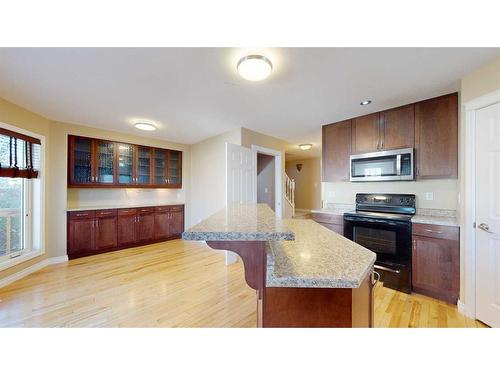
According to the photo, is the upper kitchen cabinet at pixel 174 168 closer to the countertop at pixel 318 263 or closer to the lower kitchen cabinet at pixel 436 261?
the countertop at pixel 318 263

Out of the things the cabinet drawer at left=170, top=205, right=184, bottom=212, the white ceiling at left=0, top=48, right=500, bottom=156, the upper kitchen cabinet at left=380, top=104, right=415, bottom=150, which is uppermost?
the white ceiling at left=0, top=48, right=500, bottom=156

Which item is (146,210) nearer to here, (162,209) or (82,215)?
(162,209)

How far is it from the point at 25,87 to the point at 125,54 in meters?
1.58

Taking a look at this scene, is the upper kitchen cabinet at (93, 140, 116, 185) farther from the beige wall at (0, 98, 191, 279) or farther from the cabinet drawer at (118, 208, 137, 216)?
the cabinet drawer at (118, 208, 137, 216)

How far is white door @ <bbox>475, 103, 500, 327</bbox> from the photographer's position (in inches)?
69.6

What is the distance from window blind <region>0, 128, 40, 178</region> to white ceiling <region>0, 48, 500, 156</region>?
46 centimetres

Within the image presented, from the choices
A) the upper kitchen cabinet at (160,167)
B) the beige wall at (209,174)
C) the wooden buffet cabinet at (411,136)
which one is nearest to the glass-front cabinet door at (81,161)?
the upper kitchen cabinet at (160,167)

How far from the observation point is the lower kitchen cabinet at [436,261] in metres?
2.09

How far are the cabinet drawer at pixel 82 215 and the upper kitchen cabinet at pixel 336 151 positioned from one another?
13.4ft

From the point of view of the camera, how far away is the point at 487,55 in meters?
1.68

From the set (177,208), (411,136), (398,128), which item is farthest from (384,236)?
(177,208)

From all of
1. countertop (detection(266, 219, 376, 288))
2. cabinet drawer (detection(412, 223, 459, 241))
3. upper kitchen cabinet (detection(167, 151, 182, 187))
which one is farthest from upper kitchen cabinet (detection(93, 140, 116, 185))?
cabinet drawer (detection(412, 223, 459, 241))

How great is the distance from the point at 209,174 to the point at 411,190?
350 centimetres

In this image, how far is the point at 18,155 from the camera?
9.34ft
